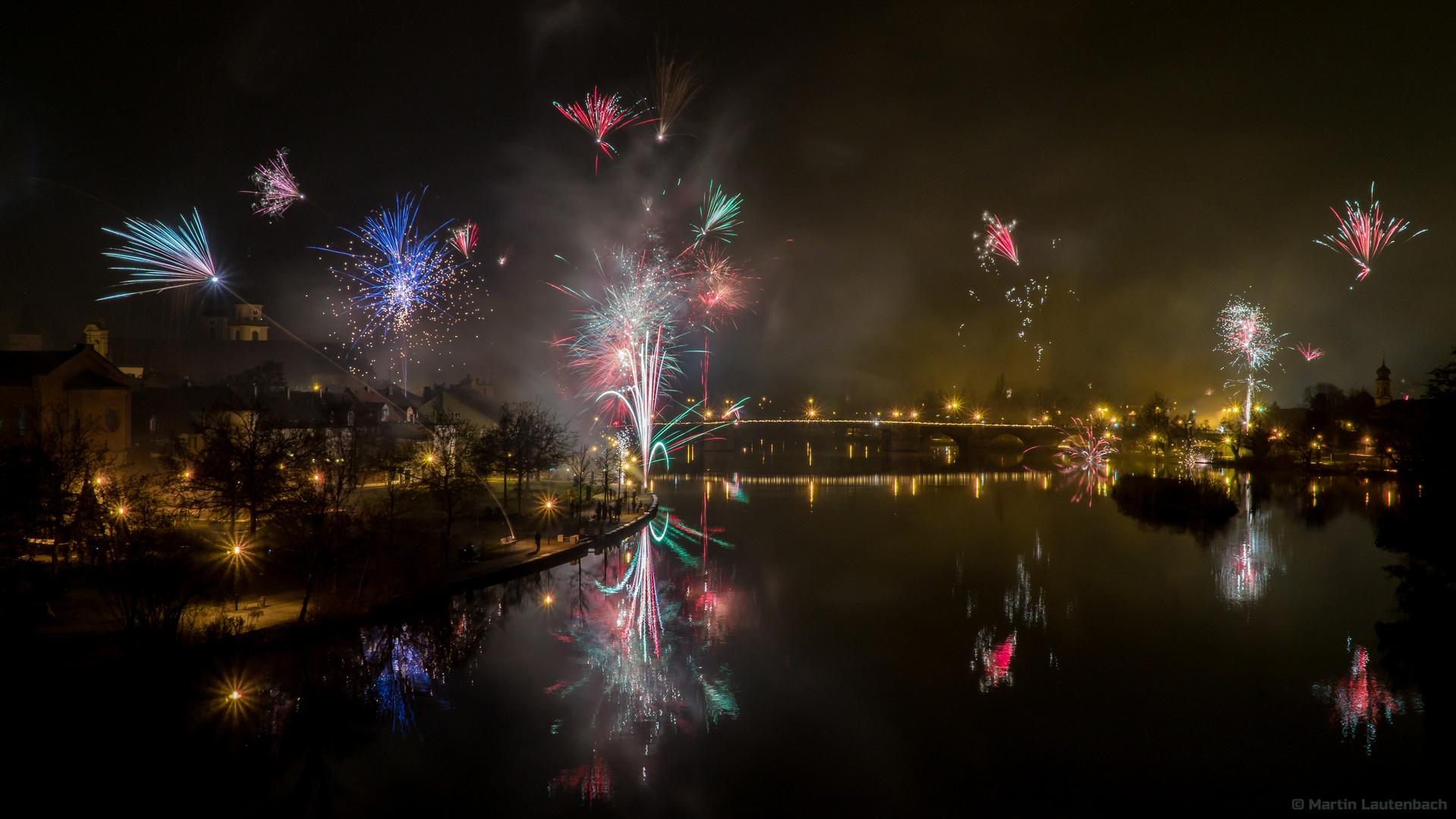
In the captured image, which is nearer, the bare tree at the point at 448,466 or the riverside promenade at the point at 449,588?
the riverside promenade at the point at 449,588

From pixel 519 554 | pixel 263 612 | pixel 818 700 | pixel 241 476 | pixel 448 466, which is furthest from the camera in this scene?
pixel 448 466

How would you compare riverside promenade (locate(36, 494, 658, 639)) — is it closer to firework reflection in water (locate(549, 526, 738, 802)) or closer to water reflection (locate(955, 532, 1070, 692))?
firework reflection in water (locate(549, 526, 738, 802))

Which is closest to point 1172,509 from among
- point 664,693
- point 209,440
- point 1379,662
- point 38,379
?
point 1379,662

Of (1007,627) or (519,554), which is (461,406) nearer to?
(519,554)

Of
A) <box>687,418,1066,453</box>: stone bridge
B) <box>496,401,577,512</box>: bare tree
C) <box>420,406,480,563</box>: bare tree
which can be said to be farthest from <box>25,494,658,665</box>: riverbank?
<box>687,418,1066,453</box>: stone bridge

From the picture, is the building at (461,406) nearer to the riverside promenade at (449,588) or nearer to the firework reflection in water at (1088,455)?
the riverside promenade at (449,588)

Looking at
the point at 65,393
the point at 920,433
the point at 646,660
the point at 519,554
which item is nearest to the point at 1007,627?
the point at 646,660

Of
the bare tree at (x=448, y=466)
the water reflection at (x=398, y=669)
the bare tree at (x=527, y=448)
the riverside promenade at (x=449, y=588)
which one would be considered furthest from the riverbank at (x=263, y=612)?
the bare tree at (x=527, y=448)
